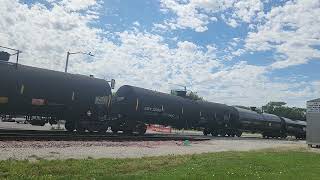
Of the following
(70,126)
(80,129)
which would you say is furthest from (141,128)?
(70,126)

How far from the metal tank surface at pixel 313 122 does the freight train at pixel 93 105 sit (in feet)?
34.9

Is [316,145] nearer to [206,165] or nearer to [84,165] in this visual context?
[206,165]

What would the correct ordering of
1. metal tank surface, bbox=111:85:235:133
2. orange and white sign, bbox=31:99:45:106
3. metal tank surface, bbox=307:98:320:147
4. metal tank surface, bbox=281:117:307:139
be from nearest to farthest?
1. orange and white sign, bbox=31:99:45:106
2. metal tank surface, bbox=111:85:235:133
3. metal tank surface, bbox=307:98:320:147
4. metal tank surface, bbox=281:117:307:139

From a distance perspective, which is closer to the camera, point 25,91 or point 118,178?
point 118,178

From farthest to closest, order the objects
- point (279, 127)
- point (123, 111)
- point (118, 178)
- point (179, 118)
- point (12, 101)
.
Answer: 1. point (279, 127)
2. point (179, 118)
3. point (123, 111)
4. point (12, 101)
5. point (118, 178)

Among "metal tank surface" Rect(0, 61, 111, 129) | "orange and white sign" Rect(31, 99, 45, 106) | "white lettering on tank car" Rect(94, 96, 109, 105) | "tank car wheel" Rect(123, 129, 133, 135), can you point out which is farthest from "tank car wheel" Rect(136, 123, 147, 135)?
"orange and white sign" Rect(31, 99, 45, 106)

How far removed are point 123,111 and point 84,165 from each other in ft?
72.3

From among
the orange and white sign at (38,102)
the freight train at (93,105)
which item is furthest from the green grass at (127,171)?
the orange and white sign at (38,102)

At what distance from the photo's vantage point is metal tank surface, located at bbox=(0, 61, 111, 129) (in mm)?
26859

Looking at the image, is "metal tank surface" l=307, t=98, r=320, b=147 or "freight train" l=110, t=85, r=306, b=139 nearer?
"freight train" l=110, t=85, r=306, b=139

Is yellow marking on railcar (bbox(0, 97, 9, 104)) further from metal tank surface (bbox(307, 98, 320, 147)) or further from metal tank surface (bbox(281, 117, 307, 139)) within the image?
metal tank surface (bbox(281, 117, 307, 139))

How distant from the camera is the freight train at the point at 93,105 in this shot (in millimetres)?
27344

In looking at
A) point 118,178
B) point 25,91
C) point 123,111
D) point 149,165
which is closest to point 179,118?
point 123,111

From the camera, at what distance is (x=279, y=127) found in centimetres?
5816
